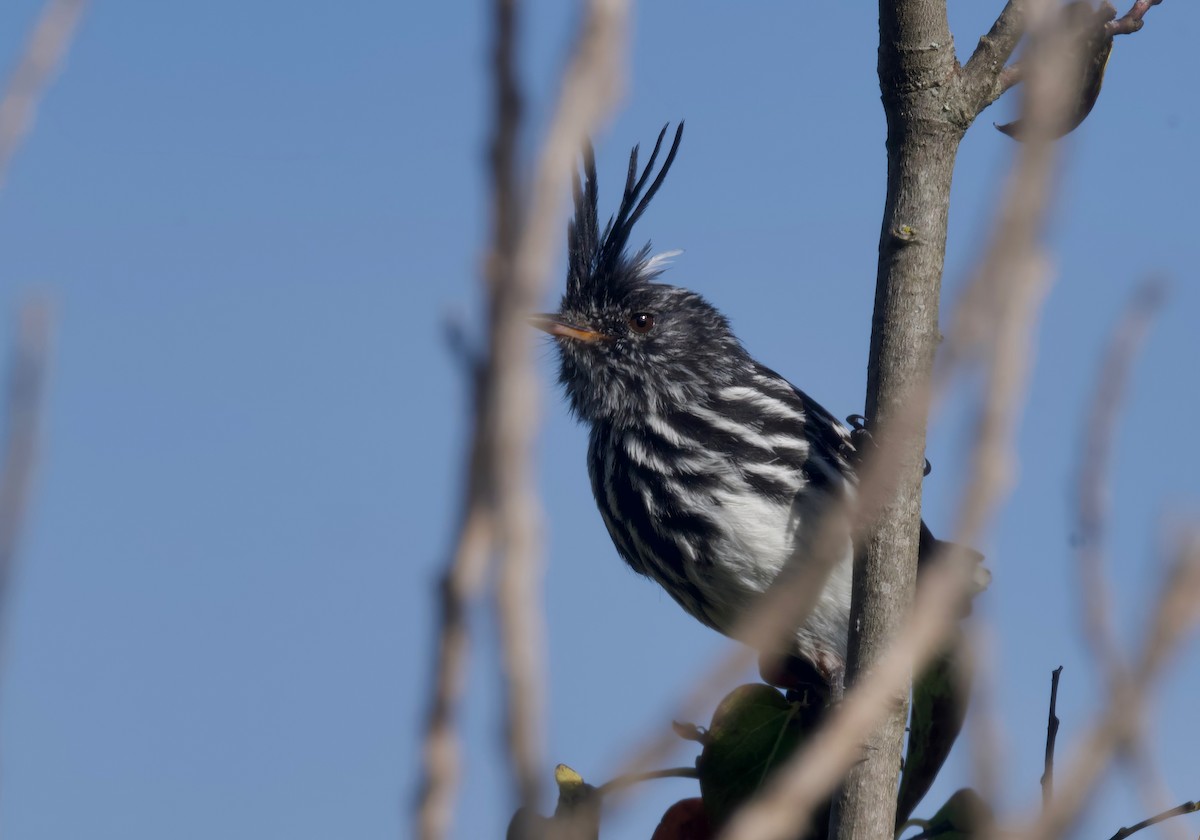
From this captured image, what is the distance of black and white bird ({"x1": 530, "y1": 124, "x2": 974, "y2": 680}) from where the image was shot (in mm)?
5848

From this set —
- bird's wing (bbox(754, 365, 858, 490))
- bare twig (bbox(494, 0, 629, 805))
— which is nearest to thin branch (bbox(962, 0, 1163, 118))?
bird's wing (bbox(754, 365, 858, 490))

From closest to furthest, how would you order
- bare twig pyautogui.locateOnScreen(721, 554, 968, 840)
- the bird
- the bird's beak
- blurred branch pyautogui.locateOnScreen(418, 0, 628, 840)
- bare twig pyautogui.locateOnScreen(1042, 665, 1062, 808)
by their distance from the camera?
1. blurred branch pyautogui.locateOnScreen(418, 0, 628, 840)
2. bare twig pyautogui.locateOnScreen(721, 554, 968, 840)
3. bare twig pyautogui.locateOnScreen(1042, 665, 1062, 808)
4. the bird
5. the bird's beak

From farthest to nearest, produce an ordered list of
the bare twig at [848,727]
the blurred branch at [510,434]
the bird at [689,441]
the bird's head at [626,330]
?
the bird's head at [626,330], the bird at [689,441], the bare twig at [848,727], the blurred branch at [510,434]

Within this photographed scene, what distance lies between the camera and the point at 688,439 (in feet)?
20.7

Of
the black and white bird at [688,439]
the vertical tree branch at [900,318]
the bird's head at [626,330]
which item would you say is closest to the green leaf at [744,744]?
the vertical tree branch at [900,318]

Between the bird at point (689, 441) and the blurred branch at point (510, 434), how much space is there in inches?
156

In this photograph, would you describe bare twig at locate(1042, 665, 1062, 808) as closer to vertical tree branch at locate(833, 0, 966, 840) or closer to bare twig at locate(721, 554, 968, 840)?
vertical tree branch at locate(833, 0, 966, 840)

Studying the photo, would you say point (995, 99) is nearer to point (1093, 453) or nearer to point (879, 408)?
point (879, 408)

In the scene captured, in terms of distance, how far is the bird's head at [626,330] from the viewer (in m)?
6.78

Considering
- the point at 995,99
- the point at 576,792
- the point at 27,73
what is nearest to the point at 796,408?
the point at 995,99

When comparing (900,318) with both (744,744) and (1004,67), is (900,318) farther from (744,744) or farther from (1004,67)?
(744,744)

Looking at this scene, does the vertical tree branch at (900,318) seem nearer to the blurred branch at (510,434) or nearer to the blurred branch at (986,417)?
the blurred branch at (986,417)

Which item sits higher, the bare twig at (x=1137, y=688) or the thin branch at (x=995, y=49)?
the thin branch at (x=995, y=49)

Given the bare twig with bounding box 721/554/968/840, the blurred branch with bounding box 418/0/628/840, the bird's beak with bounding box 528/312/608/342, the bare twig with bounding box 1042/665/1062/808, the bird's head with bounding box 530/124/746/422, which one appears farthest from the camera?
the bird's beak with bounding box 528/312/608/342
